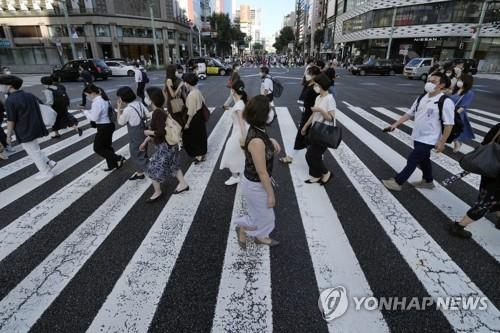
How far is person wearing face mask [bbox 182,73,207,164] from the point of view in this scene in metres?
5.00

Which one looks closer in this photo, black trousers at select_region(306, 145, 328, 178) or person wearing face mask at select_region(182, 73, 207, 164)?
black trousers at select_region(306, 145, 328, 178)

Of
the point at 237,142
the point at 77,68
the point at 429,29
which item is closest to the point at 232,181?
the point at 237,142

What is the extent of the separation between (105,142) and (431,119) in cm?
551

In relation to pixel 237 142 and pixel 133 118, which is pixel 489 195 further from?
pixel 133 118

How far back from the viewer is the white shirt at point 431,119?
3.76 meters

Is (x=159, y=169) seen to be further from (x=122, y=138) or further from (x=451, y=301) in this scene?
(x=122, y=138)

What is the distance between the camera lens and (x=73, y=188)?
477 cm

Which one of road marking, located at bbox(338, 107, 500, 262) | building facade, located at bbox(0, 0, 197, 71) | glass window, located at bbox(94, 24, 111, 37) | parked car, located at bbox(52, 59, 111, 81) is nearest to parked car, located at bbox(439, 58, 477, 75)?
road marking, located at bbox(338, 107, 500, 262)

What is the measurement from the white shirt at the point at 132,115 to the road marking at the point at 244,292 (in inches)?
96.9

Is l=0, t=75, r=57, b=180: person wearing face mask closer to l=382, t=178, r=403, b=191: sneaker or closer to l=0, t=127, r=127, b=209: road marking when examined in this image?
l=0, t=127, r=127, b=209: road marking

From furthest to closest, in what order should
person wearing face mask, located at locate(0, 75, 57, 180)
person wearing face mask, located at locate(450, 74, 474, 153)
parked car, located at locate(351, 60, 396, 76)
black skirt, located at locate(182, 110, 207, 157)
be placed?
1. parked car, located at locate(351, 60, 396, 76)
2. person wearing face mask, located at locate(450, 74, 474, 153)
3. black skirt, located at locate(182, 110, 207, 157)
4. person wearing face mask, located at locate(0, 75, 57, 180)

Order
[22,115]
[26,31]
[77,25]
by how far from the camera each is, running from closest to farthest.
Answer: [22,115], [77,25], [26,31]

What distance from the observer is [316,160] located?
4.68 metres

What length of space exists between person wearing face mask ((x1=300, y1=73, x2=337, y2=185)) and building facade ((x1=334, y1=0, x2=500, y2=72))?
1486 inches
